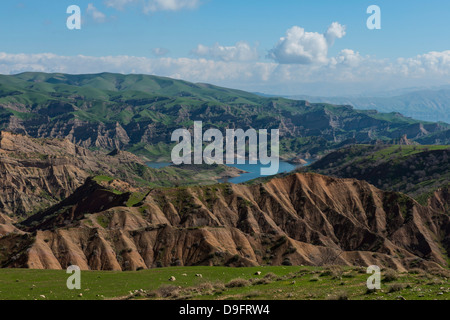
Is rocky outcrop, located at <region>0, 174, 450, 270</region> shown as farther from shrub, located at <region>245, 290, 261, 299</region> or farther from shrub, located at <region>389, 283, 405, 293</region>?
shrub, located at <region>389, 283, 405, 293</region>

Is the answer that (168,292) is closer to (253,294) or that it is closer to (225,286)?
(225,286)

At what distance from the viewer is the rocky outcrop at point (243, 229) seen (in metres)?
82.8

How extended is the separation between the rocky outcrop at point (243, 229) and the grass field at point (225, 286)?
23194mm

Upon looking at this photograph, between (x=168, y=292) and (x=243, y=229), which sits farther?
(x=243, y=229)

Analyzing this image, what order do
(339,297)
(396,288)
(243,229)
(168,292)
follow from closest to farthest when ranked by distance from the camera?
(339,297) < (396,288) < (168,292) < (243,229)

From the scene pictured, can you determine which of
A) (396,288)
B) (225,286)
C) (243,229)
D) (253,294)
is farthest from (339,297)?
(243,229)

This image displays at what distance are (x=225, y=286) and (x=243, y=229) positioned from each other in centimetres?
8562

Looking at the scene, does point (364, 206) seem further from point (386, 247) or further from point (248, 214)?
point (248, 214)

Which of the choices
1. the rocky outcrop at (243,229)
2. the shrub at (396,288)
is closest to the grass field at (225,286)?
the shrub at (396,288)

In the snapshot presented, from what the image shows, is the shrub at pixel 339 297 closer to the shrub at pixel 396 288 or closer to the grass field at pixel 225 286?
the grass field at pixel 225 286

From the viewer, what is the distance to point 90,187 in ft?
609

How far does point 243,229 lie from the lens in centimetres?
12531

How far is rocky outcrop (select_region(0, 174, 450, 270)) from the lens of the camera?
82.8 metres
